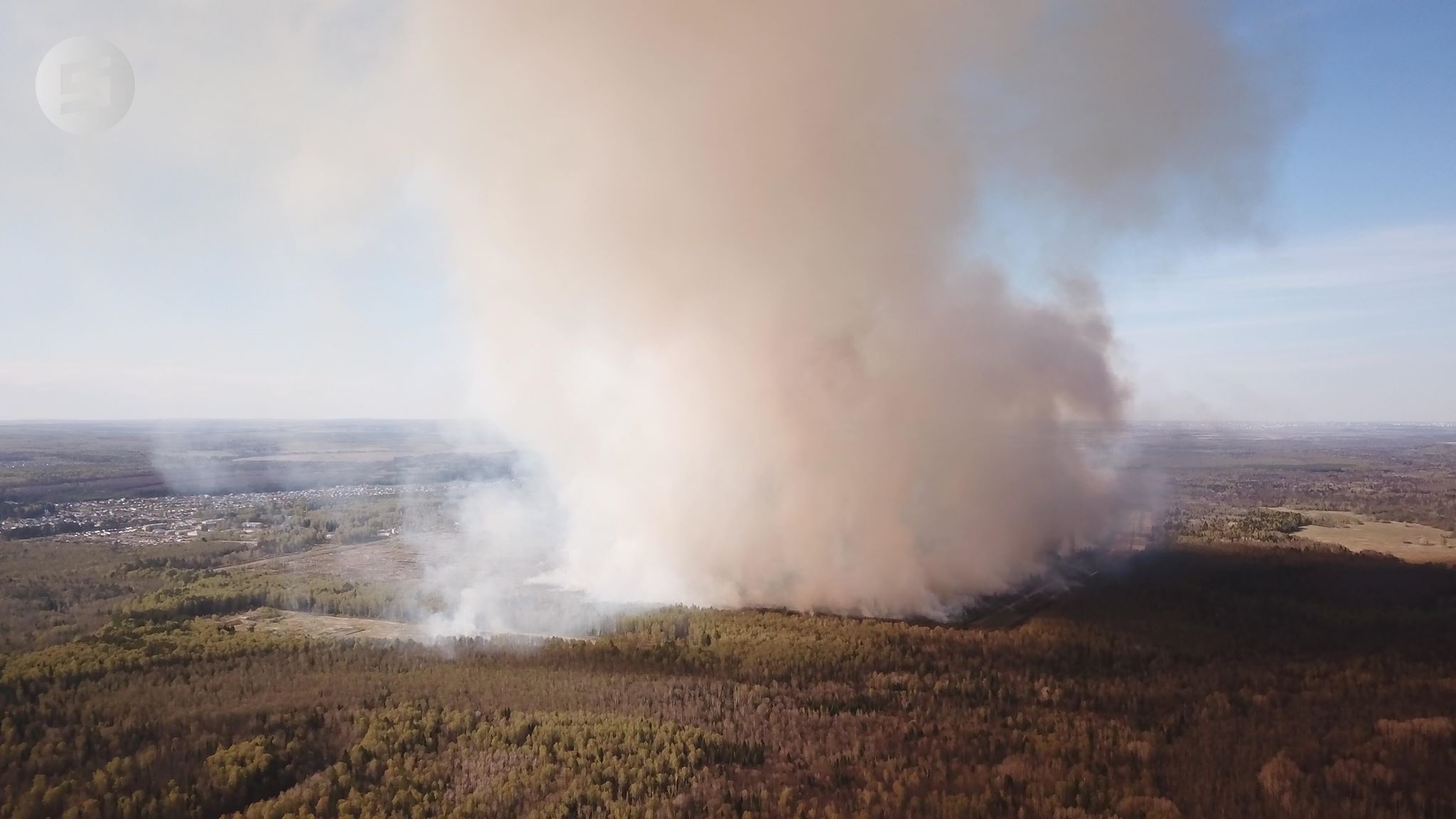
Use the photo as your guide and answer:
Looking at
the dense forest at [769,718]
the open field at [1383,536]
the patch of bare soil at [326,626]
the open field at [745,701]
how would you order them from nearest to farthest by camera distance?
the dense forest at [769,718], the open field at [745,701], the patch of bare soil at [326,626], the open field at [1383,536]

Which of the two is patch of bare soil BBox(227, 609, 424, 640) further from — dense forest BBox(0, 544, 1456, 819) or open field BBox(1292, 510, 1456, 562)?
open field BBox(1292, 510, 1456, 562)

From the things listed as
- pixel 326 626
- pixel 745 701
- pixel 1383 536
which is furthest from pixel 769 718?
pixel 1383 536

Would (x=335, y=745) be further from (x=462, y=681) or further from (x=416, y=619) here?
(x=416, y=619)

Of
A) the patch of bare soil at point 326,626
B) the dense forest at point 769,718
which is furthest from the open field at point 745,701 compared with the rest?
the patch of bare soil at point 326,626

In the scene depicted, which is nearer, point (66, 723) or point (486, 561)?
point (66, 723)

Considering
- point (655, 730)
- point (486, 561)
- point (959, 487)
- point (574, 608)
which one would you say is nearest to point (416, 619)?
point (574, 608)

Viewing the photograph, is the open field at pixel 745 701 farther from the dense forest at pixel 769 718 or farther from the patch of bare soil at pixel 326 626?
the patch of bare soil at pixel 326 626

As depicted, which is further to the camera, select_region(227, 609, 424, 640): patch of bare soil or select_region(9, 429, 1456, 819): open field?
select_region(227, 609, 424, 640): patch of bare soil

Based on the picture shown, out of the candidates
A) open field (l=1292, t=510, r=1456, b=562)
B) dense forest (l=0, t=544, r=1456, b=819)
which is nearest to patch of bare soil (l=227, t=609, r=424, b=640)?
dense forest (l=0, t=544, r=1456, b=819)
